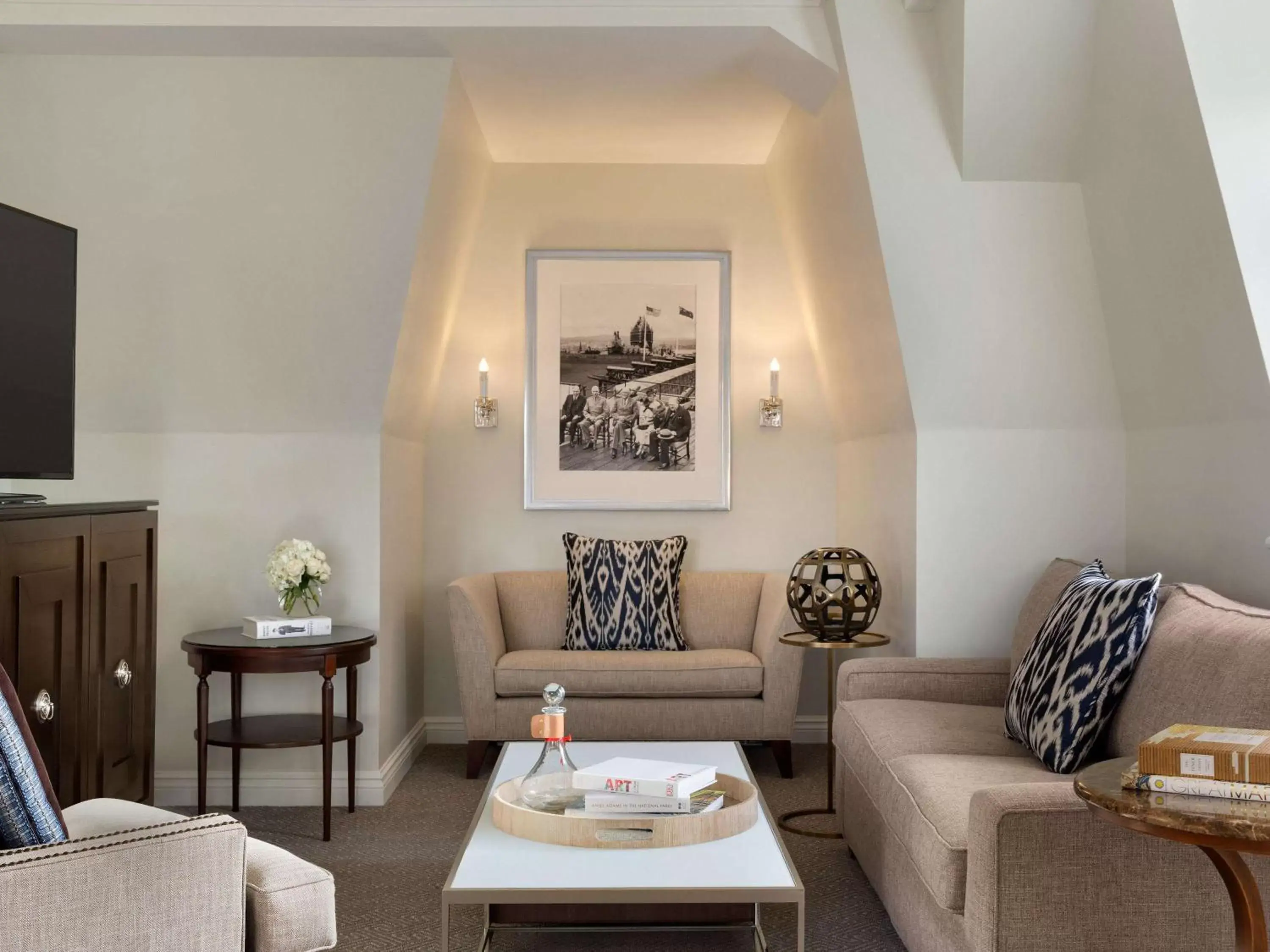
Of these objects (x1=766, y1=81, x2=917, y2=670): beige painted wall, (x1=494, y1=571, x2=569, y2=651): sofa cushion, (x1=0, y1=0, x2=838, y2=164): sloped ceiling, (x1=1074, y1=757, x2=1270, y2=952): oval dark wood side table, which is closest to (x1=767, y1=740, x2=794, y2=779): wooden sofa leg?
(x1=766, y1=81, x2=917, y2=670): beige painted wall

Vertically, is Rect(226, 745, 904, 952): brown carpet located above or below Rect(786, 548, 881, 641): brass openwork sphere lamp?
below

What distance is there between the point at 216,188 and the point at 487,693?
202 centimetres

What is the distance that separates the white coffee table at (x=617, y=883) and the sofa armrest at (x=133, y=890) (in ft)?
1.78

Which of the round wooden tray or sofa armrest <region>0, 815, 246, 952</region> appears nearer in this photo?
sofa armrest <region>0, 815, 246, 952</region>

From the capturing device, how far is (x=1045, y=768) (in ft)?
9.00

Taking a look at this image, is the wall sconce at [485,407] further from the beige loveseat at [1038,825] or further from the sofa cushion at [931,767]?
the beige loveseat at [1038,825]

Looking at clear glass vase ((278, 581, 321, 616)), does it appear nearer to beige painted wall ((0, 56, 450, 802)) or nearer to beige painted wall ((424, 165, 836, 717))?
beige painted wall ((0, 56, 450, 802))

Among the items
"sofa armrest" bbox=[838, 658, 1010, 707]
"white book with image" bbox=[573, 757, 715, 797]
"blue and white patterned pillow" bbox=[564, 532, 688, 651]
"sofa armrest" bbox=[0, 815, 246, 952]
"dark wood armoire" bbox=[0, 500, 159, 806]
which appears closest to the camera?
"sofa armrest" bbox=[0, 815, 246, 952]

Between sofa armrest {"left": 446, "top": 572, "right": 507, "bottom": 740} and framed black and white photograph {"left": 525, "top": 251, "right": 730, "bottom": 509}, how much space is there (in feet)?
2.72

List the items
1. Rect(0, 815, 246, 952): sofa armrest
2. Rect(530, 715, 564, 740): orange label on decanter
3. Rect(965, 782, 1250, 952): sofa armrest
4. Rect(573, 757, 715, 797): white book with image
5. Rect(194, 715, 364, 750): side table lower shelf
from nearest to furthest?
Rect(0, 815, 246, 952): sofa armrest < Rect(965, 782, 1250, 952): sofa armrest < Rect(573, 757, 715, 797): white book with image < Rect(530, 715, 564, 740): orange label on decanter < Rect(194, 715, 364, 750): side table lower shelf

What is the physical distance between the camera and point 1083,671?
2762 millimetres

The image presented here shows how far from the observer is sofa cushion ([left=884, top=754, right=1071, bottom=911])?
2.28 m

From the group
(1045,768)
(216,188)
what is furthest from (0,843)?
(216,188)

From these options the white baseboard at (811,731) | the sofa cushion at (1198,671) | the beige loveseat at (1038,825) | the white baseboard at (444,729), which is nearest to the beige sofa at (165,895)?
the beige loveseat at (1038,825)
